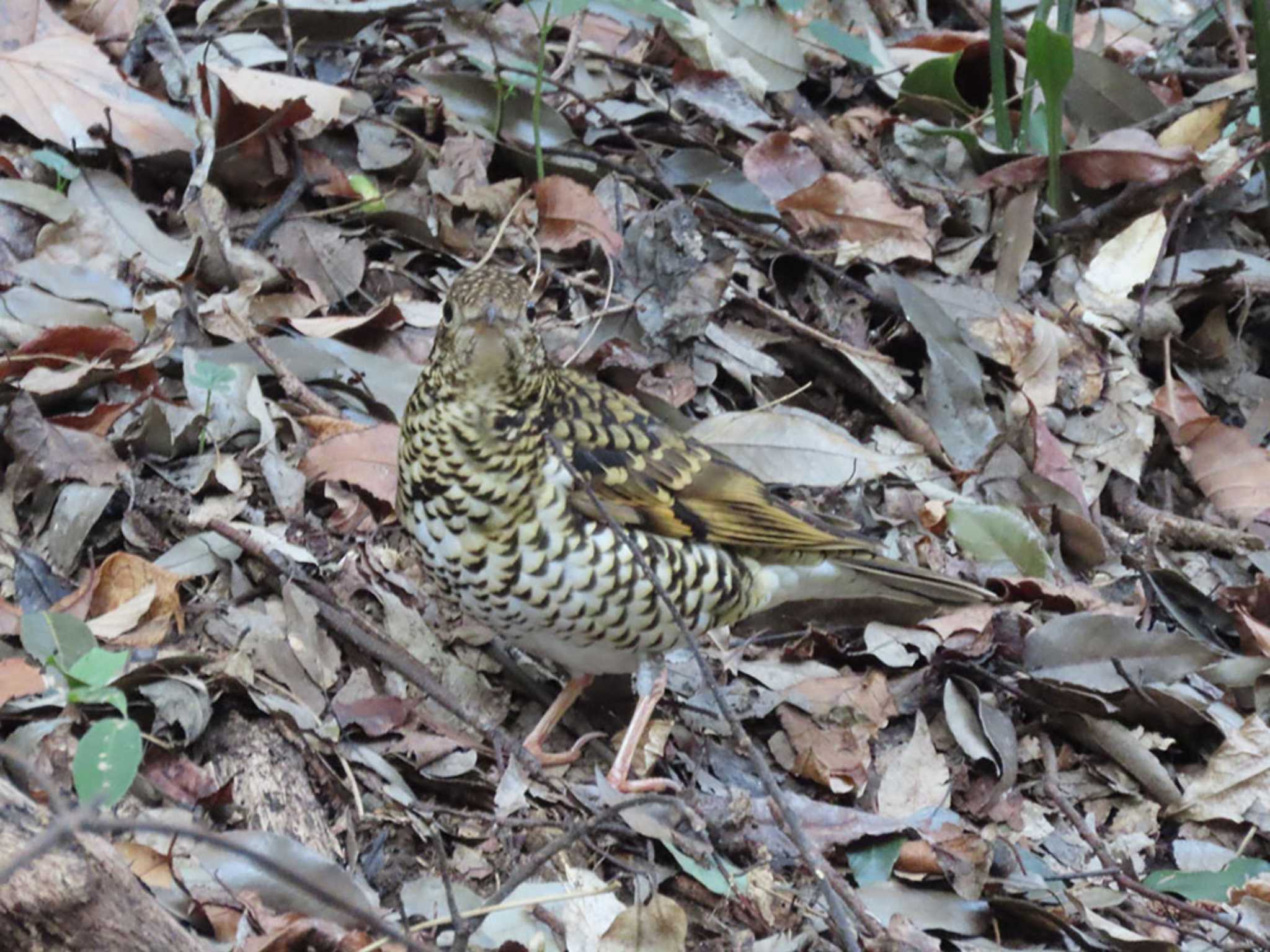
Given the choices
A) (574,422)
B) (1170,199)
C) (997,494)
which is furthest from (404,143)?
(1170,199)

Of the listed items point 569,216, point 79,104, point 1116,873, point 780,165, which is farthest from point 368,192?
point 1116,873

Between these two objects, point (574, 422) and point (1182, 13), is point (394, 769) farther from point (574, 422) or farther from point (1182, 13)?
point (1182, 13)

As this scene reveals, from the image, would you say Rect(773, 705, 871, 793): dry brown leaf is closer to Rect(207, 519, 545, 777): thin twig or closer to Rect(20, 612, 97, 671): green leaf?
Rect(207, 519, 545, 777): thin twig

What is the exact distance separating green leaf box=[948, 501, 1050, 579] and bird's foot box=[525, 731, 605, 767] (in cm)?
174

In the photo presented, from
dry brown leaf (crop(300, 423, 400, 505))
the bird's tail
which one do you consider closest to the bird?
the bird's tail

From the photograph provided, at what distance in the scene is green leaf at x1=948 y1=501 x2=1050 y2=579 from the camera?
17.6 feet

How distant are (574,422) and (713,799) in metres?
1.16

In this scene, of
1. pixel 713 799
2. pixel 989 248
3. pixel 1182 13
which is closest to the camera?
pixel 713 799

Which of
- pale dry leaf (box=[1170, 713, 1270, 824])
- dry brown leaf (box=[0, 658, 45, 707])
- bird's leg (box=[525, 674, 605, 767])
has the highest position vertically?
dry brown leaf (box=[0, 658, 45, 707])

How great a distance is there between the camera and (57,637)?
10.9 feet

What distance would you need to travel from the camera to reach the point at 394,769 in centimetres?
392

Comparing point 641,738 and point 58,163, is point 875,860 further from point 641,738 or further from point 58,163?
point 58,163

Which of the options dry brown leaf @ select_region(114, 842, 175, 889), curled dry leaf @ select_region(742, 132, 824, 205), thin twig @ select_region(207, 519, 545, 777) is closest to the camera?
dry brown leaf @ select_region(114, 842, 175, 889)

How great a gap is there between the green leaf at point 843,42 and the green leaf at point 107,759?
4.66m
